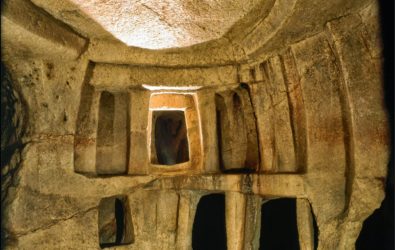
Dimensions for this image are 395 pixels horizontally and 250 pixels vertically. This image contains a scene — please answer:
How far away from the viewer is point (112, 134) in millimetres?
4473

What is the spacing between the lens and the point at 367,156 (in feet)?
10.9

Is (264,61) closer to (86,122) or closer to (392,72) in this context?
(392,72)

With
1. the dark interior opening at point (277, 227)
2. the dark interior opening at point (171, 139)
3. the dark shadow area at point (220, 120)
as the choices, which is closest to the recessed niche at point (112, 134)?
the dark shadow area at point (220, 120)

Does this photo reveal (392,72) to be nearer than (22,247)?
Yes

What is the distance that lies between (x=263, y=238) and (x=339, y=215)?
5.64 m

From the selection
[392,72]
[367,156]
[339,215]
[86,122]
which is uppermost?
[392,72]

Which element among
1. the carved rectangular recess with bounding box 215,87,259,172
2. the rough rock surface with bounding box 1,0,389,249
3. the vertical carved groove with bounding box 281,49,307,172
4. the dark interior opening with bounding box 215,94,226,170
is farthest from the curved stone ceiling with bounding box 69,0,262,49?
the dark interior opening with bounding box 215,94,226,170

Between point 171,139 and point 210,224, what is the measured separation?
7.81 ft

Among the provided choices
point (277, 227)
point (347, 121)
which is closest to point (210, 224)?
point (277, 227)

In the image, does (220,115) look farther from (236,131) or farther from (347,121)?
(347,121)

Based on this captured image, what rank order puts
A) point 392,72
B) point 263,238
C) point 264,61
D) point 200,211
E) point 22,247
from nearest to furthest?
point 392,72 < point 22,247 < point 264,61 < point 263,238 < point 200,211

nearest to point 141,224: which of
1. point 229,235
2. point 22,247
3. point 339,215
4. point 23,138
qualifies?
point 229,235

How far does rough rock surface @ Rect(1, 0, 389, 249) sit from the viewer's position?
333 cm

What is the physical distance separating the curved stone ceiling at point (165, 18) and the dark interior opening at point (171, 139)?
5216mm
